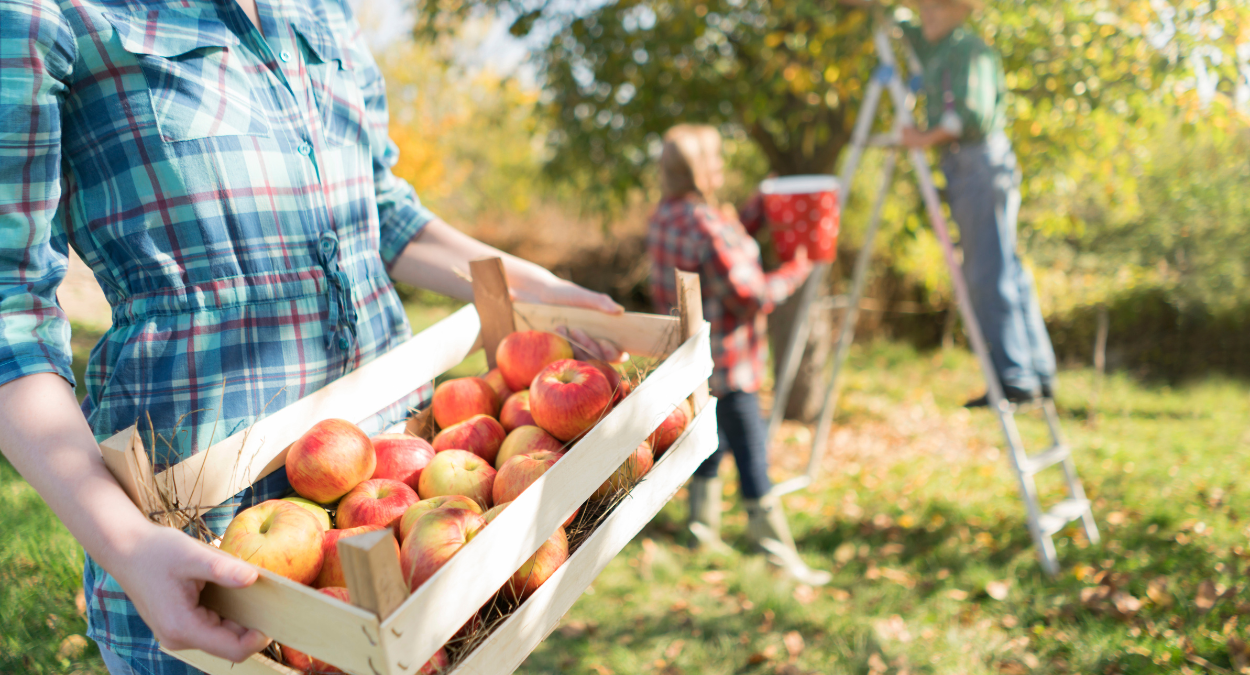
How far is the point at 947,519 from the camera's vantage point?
3.85 m

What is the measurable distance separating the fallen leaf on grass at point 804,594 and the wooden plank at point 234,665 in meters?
2.65

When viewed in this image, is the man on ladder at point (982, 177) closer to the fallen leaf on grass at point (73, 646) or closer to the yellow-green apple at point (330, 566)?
the yellow-green apple at point (330, 566)

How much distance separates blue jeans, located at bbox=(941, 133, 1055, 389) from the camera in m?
3.19

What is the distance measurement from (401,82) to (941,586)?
→ 38.1 ft

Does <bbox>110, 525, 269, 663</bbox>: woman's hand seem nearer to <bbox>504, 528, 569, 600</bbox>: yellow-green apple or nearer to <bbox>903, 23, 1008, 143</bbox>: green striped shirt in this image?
<bbox>504, 528, 569, 600</bbox>: yellow-green apple

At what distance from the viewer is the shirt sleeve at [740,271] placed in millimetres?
3119

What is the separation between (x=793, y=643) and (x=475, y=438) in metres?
2.13

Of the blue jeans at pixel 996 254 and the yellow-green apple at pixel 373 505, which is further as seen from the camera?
the blue jeans at pixel 996 254

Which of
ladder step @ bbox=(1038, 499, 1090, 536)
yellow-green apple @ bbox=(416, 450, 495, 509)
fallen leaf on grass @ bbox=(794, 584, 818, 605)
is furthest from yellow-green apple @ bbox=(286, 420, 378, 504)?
ladder step @ bbox=(1038, 499, 1090, 536)

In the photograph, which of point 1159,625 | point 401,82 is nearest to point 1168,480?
point 1159,625

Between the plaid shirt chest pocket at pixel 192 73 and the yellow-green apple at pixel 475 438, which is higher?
→ the plaid shirt chest pocket at pixel 192 73

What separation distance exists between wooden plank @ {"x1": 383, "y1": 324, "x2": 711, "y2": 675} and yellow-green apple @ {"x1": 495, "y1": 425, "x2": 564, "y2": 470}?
16cm

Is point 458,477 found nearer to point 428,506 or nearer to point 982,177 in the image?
point 428,506

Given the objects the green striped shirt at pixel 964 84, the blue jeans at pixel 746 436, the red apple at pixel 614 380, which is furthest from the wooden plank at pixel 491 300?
the green striped shirt at pixel 964 84
